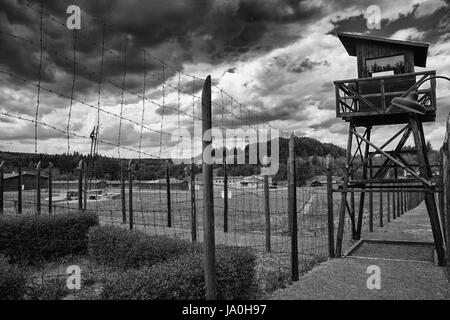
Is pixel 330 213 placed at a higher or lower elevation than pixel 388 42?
lower

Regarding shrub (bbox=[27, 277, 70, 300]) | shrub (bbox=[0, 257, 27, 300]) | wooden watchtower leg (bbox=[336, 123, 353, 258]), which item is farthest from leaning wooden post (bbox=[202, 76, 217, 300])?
wooden watchtower leg (bbox=[336, 123, 353, 258])

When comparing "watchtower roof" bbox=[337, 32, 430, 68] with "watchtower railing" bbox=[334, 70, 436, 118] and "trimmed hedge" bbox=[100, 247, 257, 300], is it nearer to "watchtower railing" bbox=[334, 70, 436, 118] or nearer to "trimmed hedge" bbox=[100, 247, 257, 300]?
"watchtower railing" bbox=[334, 70, 436, 118]

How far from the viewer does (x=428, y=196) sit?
1009 centimetres

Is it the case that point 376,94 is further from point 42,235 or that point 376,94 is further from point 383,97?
point 42,235

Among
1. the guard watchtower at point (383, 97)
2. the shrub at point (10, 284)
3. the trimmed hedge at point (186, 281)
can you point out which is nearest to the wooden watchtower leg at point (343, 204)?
the guard watchtower at point (383, 97)

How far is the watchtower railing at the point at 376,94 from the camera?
1069 centimetres

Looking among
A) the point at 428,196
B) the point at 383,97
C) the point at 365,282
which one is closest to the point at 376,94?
the point at 383,97

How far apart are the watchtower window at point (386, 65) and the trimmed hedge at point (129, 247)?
857cm

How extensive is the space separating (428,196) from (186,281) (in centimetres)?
802

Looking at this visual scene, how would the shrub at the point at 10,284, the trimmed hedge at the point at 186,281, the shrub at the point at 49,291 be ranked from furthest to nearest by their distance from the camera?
1. the shrub at the point at 49,291
2. the shrub at the point at 10,284
3. the trimmed hedge at the point at 186,281

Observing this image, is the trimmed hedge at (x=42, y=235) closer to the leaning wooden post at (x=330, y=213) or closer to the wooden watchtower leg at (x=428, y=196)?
the leaning wooden post at (x=330, y=213)

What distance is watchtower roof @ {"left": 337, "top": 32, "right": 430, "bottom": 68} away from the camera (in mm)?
11547

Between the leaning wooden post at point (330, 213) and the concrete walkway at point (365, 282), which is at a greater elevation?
the leaning wooden post at point (330, 213)

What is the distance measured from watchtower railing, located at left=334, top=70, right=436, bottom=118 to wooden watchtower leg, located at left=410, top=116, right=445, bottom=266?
2.23 feet
